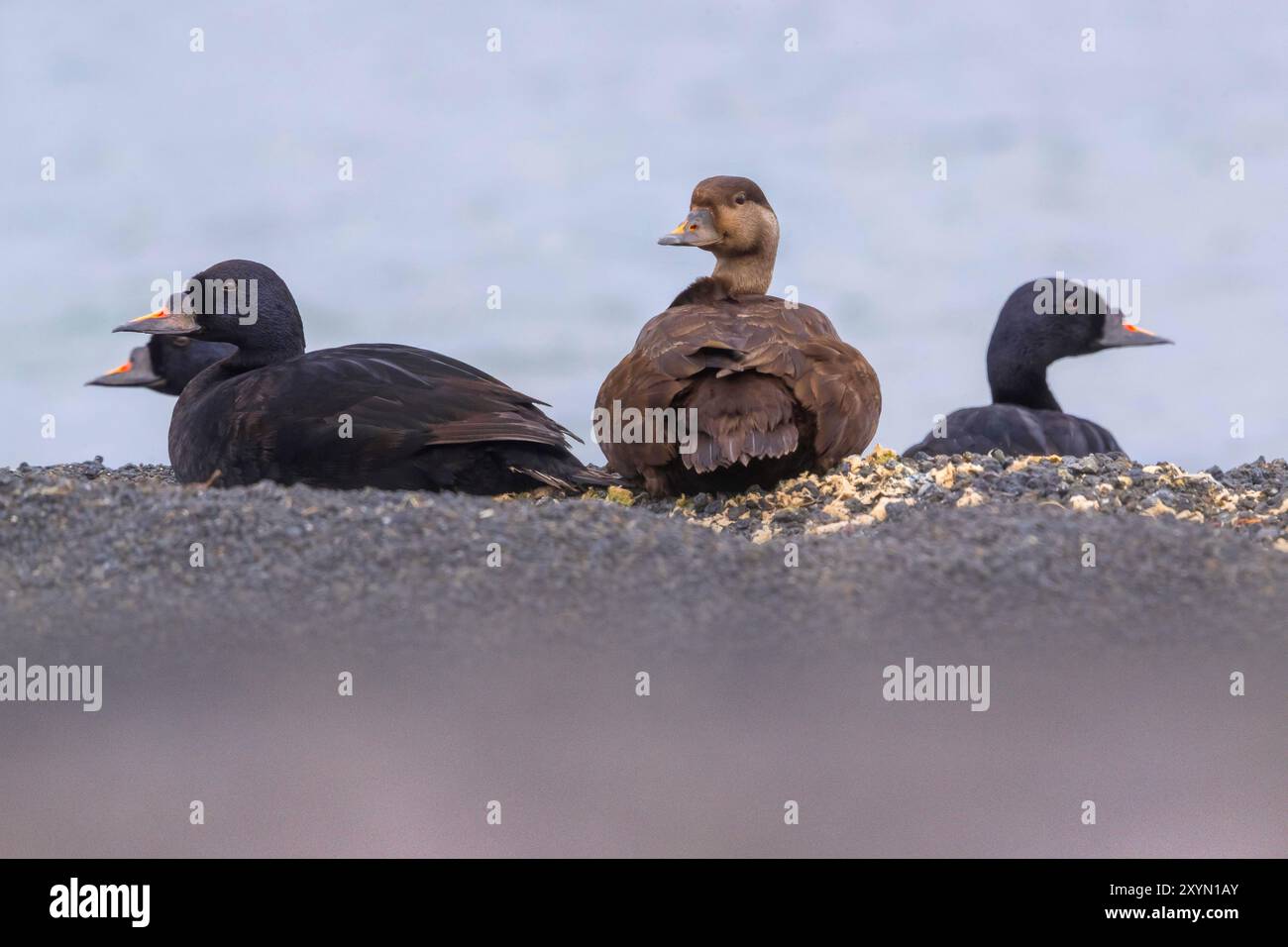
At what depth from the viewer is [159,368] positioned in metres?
8.59

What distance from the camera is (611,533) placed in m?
4.81

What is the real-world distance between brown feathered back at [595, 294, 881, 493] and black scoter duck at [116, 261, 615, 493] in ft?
1.24

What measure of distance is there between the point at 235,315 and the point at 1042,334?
4438mm

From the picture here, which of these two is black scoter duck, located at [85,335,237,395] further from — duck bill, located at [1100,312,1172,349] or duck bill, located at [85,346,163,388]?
duck bill, located at [1100,312,1172,349]

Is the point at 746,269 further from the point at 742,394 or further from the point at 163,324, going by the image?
the point at 163,324

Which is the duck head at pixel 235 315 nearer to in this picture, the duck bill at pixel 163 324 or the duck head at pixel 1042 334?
the duck bill at pixel 163 324

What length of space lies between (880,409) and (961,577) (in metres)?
2.00

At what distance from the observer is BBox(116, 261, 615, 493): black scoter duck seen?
240 inches

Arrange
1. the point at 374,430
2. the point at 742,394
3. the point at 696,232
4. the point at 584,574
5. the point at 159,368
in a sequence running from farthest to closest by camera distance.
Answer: the point at 159,368
the point at 696,232
the point at 374,430
the point at 742,394
the point at 584,574

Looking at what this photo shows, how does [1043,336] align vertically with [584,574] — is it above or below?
above

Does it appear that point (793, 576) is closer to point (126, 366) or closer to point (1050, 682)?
point (1050, 682)

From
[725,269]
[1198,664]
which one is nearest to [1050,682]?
[1198,664]

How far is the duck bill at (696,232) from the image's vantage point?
695 centimetres

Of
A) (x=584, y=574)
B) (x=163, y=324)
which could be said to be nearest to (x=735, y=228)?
(x=163, y=324)
